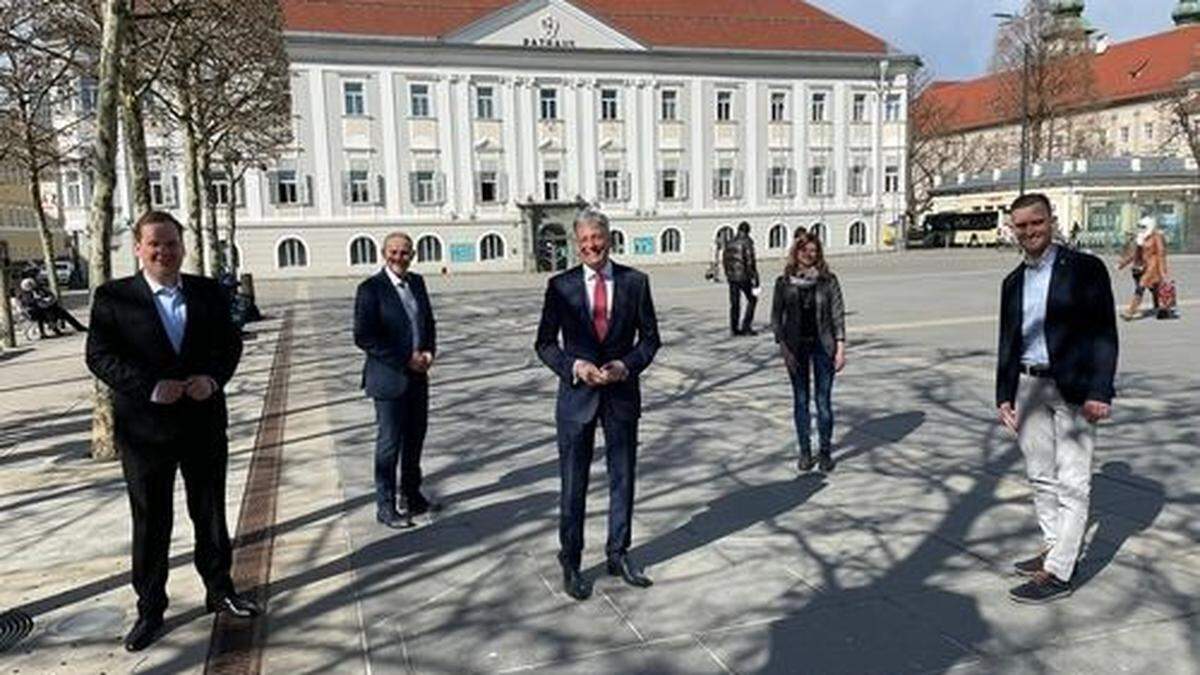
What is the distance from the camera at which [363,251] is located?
47125mm

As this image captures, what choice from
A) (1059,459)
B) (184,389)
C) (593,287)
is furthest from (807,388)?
(184,389)

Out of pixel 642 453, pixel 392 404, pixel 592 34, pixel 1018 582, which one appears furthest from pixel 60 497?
pixel 592 34

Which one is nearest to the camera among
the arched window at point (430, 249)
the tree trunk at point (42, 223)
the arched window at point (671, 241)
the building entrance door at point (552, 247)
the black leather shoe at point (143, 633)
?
Answer: the black leather shoe at point (143, 633)

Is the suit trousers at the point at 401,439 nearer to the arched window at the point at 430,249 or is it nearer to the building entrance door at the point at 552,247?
the arched window at the point at 430,249

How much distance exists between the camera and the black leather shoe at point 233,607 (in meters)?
4.31

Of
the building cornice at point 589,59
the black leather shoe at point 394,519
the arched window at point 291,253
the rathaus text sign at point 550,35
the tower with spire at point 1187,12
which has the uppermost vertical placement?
the tower with spire at point 1187,12

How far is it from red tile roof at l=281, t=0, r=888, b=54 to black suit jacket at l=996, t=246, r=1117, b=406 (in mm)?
46542

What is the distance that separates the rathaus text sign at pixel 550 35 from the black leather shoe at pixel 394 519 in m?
46.6

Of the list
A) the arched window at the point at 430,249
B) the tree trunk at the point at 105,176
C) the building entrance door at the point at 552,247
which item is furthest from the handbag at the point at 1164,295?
the arched window at the point at 430,249

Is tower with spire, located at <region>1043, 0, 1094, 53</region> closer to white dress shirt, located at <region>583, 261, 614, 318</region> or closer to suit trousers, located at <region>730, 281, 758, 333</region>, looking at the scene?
suit trousers, located at <region>730, 281, 758, 333</region>

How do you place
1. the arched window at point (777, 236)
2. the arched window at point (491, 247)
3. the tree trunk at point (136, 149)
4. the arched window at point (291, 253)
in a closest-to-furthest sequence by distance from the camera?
the tree trunk at point (136, 149) < the arched window at point (291, 253) < the arched window at point (491, 247) < the arched window at point (777, 236)

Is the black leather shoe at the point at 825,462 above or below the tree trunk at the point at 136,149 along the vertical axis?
below

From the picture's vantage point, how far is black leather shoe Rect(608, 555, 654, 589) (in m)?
4.57

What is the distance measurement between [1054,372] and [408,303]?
3581 mm
